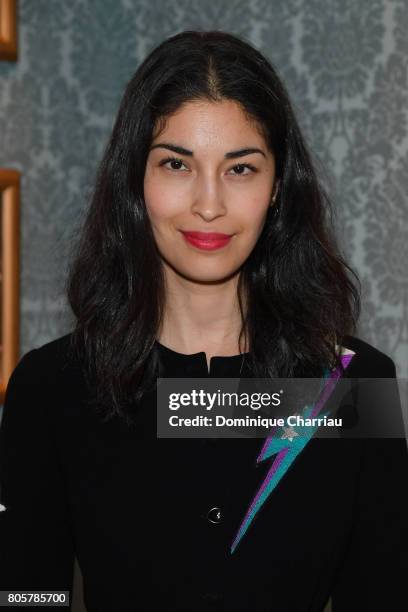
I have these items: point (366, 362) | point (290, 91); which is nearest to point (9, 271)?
point (290, 91)

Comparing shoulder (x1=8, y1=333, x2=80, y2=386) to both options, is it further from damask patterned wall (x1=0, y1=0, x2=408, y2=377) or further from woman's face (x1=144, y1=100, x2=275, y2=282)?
damask patterned wall (x1=0, y1=0, x2=408, y2=377)

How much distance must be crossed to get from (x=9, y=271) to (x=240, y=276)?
1085mm

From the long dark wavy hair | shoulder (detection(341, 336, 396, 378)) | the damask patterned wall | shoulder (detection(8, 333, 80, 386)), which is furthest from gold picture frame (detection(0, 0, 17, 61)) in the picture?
shoulder (detection(341, 336, 396, 378))

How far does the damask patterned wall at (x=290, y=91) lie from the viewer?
2.52 metres

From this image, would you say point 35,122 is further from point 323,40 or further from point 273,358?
point 273,358

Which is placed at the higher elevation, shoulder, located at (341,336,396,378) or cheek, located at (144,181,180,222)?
cheek, located at (144,181,180,222)

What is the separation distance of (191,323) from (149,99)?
445 millimetres

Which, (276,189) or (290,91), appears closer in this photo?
(276,189)

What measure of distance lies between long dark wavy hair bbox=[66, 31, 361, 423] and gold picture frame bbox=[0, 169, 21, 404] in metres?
0.86

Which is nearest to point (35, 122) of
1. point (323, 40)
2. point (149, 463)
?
point (323, 40)

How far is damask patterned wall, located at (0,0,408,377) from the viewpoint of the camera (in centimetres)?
252

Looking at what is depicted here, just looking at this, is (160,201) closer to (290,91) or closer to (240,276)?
(240,276)

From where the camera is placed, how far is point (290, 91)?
258 centimetres

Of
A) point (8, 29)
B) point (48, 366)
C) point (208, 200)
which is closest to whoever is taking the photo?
point (208, 200)
